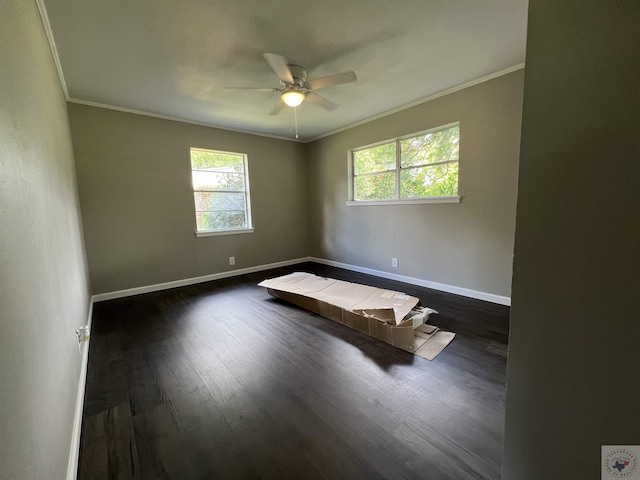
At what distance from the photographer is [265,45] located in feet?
7.27

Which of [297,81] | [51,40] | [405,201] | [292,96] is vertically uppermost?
[51,40]

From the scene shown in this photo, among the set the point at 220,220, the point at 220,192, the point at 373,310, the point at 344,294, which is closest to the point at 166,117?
the point at 220,192

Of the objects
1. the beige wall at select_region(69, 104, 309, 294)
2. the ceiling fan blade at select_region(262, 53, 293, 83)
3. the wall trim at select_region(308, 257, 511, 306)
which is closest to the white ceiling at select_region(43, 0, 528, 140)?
the ceiling fan blade at select_region(262, 53, 293, 83)

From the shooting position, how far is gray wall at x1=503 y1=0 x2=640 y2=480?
1.77ft

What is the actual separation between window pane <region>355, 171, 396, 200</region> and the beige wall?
1662 mm

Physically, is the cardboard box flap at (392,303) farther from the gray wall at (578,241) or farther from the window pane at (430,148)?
the window pane at (430,148)

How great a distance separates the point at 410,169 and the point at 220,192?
121 inches

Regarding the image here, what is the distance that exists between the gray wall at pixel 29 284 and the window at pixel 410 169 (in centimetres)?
363

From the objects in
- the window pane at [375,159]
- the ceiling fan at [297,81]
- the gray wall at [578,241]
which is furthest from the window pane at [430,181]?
the gray wall at [578,241]

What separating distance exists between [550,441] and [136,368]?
2.42 metres

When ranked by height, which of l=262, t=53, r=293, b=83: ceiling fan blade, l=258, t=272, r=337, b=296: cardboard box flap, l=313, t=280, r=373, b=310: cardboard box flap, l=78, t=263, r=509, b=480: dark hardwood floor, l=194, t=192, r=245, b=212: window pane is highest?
l=262, t=53, r=293, b=83: ceiling fan blade

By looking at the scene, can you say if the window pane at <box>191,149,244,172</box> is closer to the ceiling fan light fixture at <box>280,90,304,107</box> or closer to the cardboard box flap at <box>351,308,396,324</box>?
the ceiling fan light fixture at <box>280,90,304,107</box>

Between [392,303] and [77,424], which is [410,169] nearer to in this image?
[392,303]

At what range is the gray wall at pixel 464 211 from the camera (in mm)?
2875
